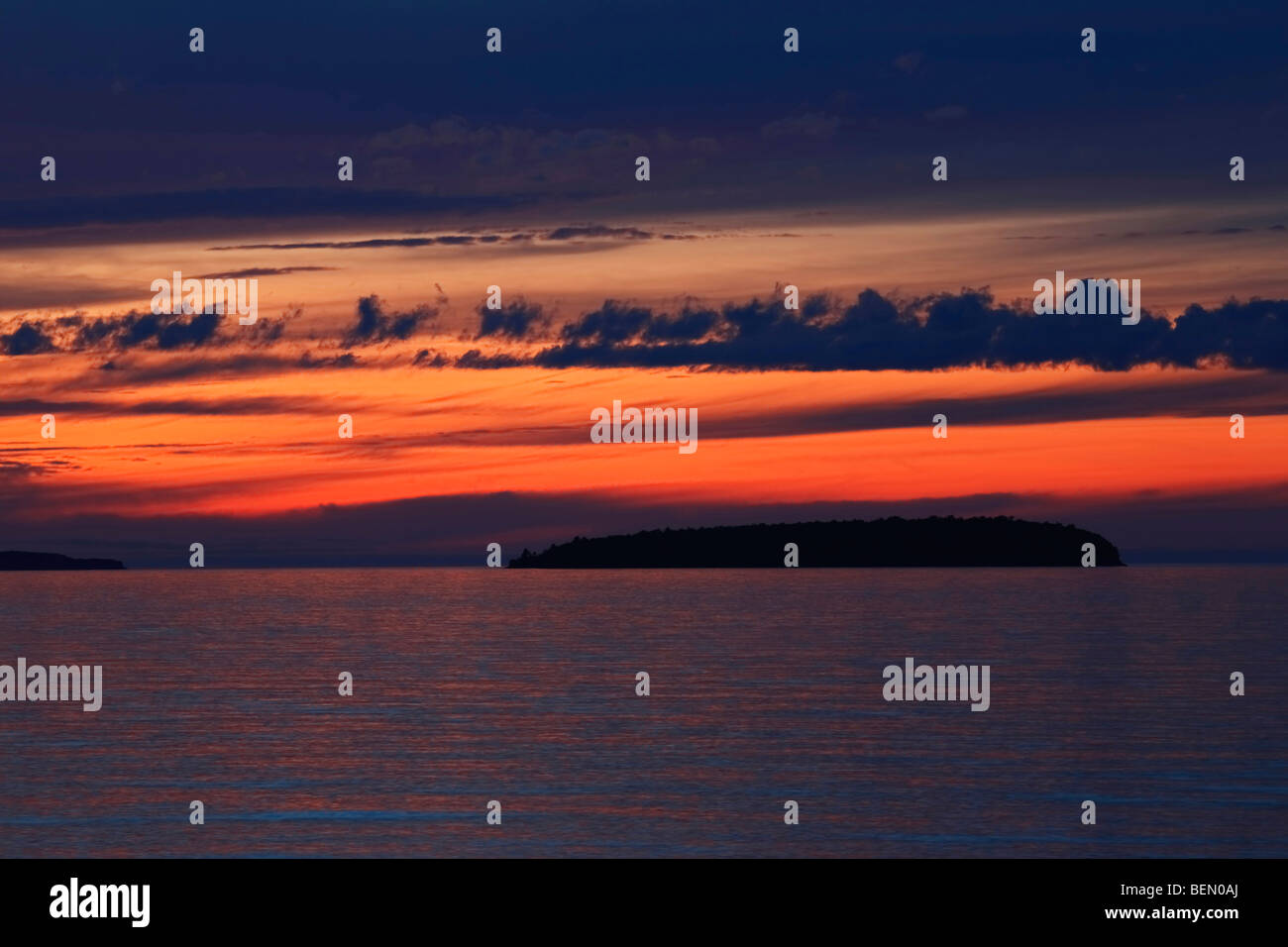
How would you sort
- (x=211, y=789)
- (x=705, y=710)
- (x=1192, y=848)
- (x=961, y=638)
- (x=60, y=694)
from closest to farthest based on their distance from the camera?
(x=1192, y=848) → (x=211, y=789) → (x=705, y=710) → (x=60, y=694) → (x=961, y=638)

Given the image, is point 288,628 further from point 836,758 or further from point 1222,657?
point 836,758

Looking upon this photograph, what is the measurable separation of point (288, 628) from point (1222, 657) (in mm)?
102363

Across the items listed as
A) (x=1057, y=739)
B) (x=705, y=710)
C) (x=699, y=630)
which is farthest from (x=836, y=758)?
(x=699, y=630)

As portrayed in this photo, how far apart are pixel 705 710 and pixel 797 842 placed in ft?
101

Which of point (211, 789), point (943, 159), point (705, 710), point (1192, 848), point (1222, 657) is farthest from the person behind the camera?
point (1222, 657)

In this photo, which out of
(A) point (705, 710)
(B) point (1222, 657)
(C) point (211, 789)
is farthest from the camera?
(B) point (1222, 657)

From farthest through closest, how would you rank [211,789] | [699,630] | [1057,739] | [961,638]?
[699,630] < [961,638] < [1057,739] < [211,789]

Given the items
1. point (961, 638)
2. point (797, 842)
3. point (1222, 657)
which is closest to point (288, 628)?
point (961, 638)

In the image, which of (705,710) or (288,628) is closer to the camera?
(705,710)
